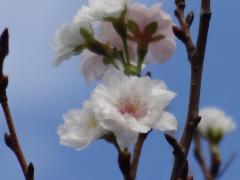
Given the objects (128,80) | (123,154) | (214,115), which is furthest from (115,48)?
(214,115)

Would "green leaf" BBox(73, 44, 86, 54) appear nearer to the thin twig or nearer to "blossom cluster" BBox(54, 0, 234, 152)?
"blossom cluster" BBox(54, 0, 234, 152)

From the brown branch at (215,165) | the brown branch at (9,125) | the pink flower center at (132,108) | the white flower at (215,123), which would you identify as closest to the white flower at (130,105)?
the pink flower center at (132,108)

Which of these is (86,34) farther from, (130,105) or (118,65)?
(130,105)

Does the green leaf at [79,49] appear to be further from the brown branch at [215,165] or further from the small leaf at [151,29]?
the brown branch at [215,165]

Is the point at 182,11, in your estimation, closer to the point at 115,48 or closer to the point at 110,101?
the point at 115,48

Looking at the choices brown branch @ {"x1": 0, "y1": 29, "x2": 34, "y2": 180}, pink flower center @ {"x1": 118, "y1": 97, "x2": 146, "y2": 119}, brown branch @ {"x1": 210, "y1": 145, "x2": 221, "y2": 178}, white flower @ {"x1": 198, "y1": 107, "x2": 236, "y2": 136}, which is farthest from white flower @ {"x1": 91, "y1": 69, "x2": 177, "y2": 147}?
white flower @ {"x1": 198, "y1": 107, "x2": 236, "y2": 136}

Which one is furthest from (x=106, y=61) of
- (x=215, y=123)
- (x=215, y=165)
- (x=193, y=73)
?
(x=215, y=123)
